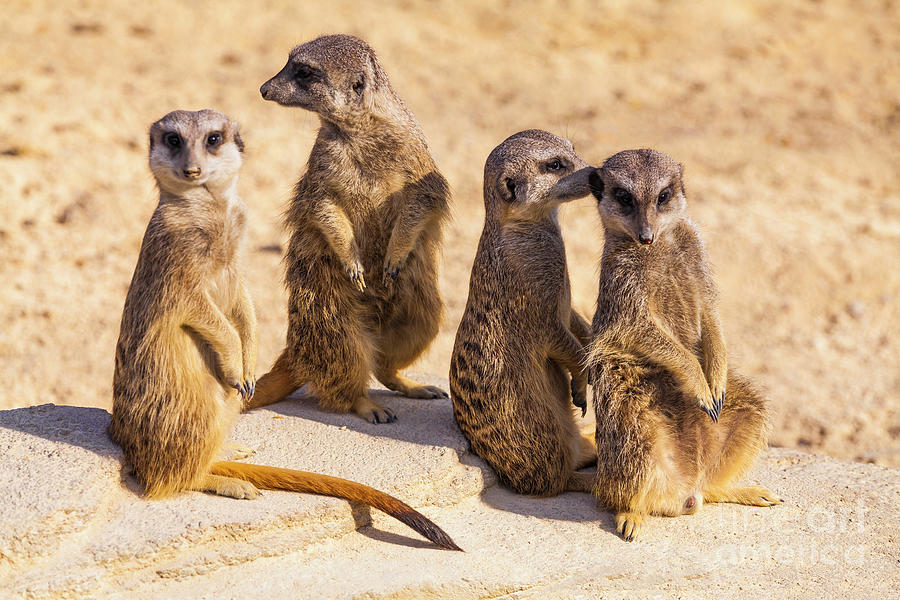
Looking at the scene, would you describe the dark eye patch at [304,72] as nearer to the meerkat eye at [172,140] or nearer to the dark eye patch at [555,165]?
the meerkat eye at [172,140]

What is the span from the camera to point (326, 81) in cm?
393

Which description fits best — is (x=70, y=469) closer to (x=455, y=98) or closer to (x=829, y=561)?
(x=829, y=561)

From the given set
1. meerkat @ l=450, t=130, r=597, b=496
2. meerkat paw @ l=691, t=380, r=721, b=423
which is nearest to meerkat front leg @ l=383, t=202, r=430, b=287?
meerkat @ l=450, t=130, r=597, b=496

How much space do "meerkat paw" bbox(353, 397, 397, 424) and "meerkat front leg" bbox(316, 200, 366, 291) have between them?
0.45 metres

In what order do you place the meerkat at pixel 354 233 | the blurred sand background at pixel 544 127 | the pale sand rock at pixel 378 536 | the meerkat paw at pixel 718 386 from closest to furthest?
the pale sand rock at pixel 378 536, the meerkat paw at pixel 718 386, the meerkat at pixel 354 233, the blurred sand background at pixel 544 127

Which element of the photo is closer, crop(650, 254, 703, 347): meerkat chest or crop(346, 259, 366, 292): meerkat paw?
crop(650, 254, 703, 347): meerkat chest

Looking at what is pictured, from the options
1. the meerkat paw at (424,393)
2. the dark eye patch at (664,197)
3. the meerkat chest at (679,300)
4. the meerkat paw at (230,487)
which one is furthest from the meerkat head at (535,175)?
the meerkat paw at (230,487)

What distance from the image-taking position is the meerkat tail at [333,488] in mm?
3234

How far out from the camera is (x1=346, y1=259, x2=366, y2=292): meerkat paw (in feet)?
13.1

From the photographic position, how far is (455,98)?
9.06 meters

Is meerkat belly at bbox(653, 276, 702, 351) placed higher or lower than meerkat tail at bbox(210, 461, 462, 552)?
higher

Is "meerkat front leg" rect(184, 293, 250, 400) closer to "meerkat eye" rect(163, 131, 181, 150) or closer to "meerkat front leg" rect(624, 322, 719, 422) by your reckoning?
"meerkat eye" rect(163, 131, 181, 150)

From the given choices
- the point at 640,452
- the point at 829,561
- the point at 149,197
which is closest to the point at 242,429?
the point at 640,452

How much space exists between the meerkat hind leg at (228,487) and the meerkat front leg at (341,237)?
0.98m
